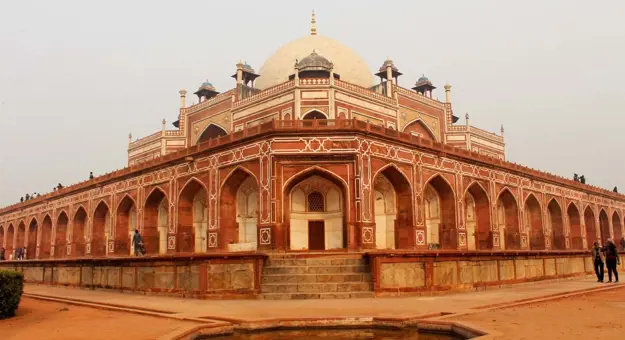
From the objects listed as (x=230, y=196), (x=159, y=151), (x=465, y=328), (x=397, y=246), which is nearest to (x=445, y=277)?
(x=465, y=328)

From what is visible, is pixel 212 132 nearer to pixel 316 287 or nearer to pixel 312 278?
pixel 312 278

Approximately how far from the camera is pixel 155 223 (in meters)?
25.1

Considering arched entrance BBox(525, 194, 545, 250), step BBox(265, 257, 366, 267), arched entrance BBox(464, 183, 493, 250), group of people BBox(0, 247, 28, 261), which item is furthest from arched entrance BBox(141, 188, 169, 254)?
arched entrance BBox(525, 194, 545, 250)

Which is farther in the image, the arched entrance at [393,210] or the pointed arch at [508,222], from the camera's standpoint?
the pointed arch at [508,222]

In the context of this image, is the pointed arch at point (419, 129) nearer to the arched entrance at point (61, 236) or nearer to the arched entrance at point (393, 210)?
the arched entrance at point (393, 210)

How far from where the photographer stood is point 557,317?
7312 millimetres

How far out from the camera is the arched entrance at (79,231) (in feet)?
99.1

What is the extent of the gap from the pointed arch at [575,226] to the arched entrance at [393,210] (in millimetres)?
15138

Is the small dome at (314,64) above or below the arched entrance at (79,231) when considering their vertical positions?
above

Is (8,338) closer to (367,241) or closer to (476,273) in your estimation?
(476,273)

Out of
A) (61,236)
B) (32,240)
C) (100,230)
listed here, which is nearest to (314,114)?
(100,230)

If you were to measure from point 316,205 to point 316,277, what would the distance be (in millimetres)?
7514

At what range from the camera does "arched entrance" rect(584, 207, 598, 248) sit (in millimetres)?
32312

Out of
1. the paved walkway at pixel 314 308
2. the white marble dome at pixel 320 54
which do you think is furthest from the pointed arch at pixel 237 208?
the white marble dome at pixel 320 54
